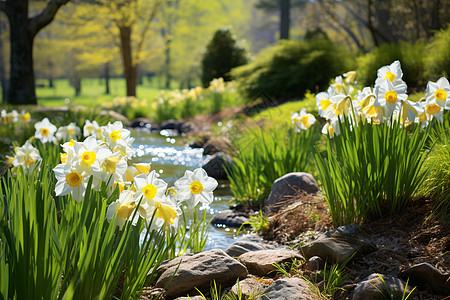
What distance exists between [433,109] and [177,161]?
4971mm

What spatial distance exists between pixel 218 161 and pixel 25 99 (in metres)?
9.92

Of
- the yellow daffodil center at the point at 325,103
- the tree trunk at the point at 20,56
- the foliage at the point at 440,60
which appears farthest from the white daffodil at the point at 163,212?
the tree trunk at the point at 20,56

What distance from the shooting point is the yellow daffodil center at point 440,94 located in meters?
2.76

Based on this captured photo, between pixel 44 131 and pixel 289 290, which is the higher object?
pixel 44 131

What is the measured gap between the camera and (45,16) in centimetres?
1280

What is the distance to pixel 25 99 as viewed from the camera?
13688 mm

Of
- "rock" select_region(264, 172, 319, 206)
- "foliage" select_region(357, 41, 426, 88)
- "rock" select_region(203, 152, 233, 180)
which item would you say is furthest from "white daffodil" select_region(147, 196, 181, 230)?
"foliage" select_region(357, 41, 426, 88)

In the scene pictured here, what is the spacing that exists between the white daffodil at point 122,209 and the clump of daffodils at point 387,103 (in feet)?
4.89

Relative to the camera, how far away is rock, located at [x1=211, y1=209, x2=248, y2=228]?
420cm

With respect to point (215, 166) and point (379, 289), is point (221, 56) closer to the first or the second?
point (215, 166)

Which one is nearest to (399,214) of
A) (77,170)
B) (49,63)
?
(77,170)

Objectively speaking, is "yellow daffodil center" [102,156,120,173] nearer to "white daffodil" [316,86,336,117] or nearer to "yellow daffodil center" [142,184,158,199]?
"yellow daffodil center" [142,184,158,199]

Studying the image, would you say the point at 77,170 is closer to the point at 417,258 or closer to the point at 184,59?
the point at 417,258

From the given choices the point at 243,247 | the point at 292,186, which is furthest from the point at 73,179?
the point at 292,186
